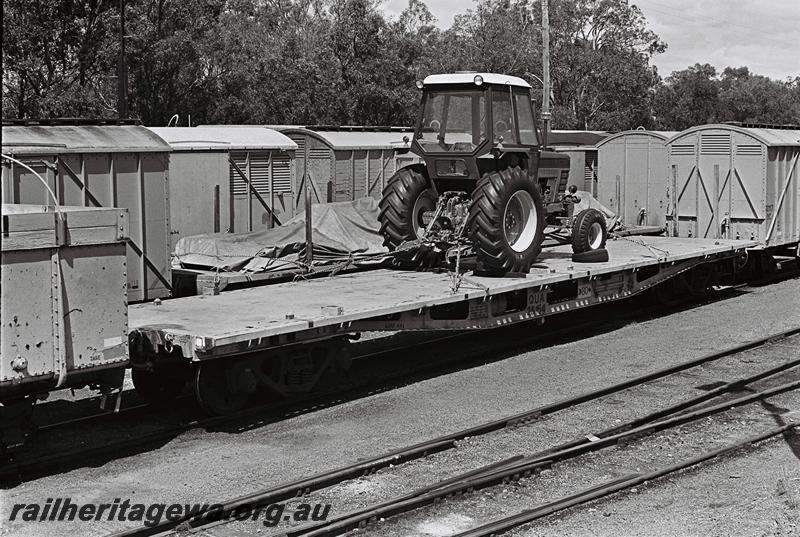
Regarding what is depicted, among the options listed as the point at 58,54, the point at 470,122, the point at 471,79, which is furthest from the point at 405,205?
the point at 58,54

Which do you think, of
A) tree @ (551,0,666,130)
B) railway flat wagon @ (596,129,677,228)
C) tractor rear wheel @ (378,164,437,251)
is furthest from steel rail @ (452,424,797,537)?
tree @ (551,0,666,130)

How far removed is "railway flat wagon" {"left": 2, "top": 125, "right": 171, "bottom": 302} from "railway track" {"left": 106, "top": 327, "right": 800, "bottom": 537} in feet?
19.0

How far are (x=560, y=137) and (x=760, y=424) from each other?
62.8ft

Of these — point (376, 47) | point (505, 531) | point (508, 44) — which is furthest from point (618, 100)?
point (505, 531)

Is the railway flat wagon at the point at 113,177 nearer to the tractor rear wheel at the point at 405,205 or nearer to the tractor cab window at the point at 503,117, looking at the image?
the tractor rear wheel at the point at 405,205

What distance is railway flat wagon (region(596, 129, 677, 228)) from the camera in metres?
20.4

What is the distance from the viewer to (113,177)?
13750mm

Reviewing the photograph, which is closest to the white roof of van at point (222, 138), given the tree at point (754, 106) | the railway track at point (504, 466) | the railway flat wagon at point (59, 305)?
the railway flat wagon at point (59, 305)

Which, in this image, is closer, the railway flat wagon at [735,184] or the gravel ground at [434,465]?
the gravel ground at [434,465]

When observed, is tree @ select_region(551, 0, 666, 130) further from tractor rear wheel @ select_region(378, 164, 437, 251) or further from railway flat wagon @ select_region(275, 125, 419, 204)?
tractor rear wheel @ select_region(378, 164, 437, 251)

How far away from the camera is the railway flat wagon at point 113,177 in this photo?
518 inches

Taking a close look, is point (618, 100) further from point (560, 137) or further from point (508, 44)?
point (560, 137)

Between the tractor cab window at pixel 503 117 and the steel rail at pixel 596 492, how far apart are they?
5.53 metres

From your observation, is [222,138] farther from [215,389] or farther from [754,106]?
A: [754,106]
